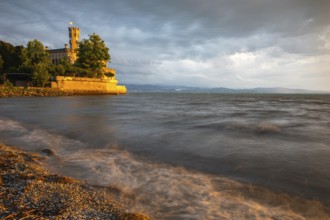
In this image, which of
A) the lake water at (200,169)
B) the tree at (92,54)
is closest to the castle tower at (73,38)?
the tree at (92,54)

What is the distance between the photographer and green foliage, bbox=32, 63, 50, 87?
185ft

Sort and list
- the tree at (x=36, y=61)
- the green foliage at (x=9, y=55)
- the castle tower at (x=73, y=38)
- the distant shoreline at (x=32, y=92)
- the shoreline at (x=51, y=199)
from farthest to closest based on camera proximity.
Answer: the castle tower at (x=73, y=38) < the green foliage at (x=9, y=55) < the tree at (x=36, y=61) < the distant shoreline at (x=32, y=92) < the shoreline at (x=51, y=199)

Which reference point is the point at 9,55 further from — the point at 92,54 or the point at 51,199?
the point at 51,199

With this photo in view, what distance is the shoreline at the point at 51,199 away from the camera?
343cm

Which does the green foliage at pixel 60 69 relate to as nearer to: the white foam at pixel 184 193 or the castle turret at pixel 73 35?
the castle turret at pixel 73 35

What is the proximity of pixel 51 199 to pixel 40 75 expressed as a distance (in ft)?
200

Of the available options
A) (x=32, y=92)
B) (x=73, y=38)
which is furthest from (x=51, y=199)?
(x=73, y=38)

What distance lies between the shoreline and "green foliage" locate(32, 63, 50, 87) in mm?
58542

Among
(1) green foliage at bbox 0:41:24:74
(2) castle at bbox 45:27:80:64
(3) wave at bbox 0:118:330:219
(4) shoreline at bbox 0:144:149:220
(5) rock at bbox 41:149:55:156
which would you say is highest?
(2) castle at bbox 45:27:80:64

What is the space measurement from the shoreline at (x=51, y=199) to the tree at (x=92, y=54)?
72.2m

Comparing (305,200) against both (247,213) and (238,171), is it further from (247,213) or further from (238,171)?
(238,171)

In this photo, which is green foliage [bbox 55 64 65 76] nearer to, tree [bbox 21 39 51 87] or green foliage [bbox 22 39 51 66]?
tree [bbox 21 39 51 87]

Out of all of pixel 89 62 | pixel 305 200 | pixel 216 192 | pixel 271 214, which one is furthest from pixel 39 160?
pixel 89 62

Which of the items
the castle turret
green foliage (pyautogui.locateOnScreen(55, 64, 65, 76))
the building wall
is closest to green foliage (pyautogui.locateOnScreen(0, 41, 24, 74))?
green foliage (pyautogui.locateOnScreen(55, 64, 65, 76))
